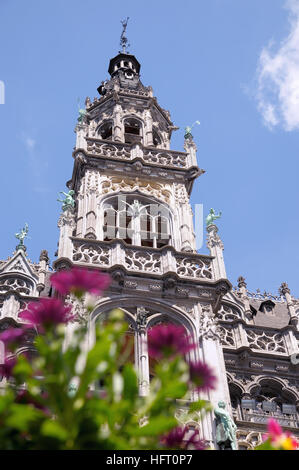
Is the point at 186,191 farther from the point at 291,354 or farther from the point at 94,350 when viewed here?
the point at 94,350

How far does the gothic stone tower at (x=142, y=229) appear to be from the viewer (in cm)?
1698

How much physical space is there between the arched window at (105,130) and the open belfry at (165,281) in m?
0.68

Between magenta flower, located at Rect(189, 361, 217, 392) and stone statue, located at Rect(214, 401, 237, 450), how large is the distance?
26.1ft

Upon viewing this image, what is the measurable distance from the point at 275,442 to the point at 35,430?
5.61ft

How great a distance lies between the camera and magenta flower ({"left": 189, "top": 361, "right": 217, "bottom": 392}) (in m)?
5.00

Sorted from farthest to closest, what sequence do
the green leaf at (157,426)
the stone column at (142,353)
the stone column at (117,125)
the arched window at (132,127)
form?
the arched window at (132,127) < the stone column at (117,125) < the stone column at (142,353) < the green leaf at (157,426)

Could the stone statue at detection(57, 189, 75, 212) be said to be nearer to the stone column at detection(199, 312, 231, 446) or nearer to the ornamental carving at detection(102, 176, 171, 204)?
the ornamental carving at detection(102, 176, 171, 204)

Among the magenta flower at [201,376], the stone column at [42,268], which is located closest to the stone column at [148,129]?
the stone column at [42,268]

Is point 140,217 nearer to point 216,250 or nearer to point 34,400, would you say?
point 216,250

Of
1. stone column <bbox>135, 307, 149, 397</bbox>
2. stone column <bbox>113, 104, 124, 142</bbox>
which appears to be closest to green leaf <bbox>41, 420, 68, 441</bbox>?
stone column <bbox>135, 307, 149, 397</bbox>

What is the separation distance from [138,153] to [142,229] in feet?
12.9

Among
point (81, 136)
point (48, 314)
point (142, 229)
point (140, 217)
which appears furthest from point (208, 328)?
point (48, 314)

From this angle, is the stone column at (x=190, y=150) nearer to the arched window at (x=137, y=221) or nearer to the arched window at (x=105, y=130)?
the arched window at (x=137, y=221)

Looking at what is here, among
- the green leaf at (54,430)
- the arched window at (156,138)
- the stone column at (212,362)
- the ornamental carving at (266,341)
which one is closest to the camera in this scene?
the green leaf at (54,430)
